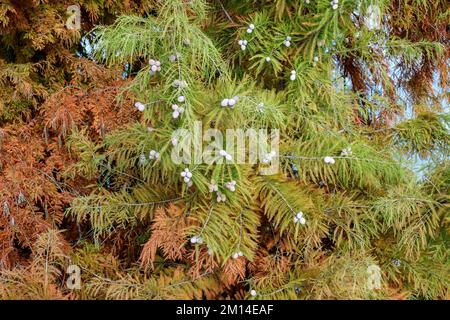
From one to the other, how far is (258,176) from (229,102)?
0.23 m

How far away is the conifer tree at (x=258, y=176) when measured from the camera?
1088mm

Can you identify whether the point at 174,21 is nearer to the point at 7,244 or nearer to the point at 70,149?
the point at 70,149

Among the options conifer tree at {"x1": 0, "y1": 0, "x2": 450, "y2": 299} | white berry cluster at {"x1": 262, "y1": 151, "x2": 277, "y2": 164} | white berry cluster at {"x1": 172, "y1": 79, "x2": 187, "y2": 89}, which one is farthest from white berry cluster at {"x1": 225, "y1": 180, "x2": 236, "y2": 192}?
white berry cluster at {"x1": 172, "y1": 79, "x2": 187, "y2": 89}

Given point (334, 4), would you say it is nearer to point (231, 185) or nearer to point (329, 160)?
point (329, 160)

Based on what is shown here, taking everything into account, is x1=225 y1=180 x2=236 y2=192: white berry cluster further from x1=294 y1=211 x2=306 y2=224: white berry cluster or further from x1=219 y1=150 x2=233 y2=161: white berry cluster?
x1=294 y1=211 x2=306 y2=224: white berry cluster

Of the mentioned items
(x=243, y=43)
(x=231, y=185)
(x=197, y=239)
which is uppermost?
(x=243, y=43)

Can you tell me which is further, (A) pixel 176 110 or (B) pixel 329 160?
(B) pixel 329 160

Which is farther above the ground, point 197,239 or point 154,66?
point 154,66

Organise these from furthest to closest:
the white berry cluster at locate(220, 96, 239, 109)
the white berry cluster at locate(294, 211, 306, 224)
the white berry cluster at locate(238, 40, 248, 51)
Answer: the white berry cluster at locate(238, 40, 248, 51), the white berry cluster at locate(294, 211, 306, 224), the white berry cluster at locate(220, 96, 239, 109)

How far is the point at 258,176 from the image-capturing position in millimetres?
1181

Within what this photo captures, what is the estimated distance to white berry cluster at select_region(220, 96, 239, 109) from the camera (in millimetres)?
1014

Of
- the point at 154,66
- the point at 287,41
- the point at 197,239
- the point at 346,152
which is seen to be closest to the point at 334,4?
the point at 287,41

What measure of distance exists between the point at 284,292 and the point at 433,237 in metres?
0.38

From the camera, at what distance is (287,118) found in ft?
4.24
